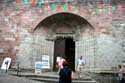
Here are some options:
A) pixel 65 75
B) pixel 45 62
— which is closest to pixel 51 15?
pixel 45 62

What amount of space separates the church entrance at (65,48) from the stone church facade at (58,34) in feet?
1.06

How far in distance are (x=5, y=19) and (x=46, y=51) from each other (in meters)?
3.22

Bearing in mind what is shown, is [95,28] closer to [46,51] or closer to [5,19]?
[46,51]

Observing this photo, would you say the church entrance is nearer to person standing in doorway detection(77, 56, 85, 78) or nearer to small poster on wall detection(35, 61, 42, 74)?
person standing in doorway detection(77, 56, 85, 78)

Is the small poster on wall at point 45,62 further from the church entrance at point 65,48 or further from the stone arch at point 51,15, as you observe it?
the stone arch at point 51,15

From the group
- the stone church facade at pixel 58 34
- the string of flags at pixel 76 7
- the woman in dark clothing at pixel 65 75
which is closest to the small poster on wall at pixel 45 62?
the stone church facade at pixel 58 34

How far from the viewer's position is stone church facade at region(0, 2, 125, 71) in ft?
63.9

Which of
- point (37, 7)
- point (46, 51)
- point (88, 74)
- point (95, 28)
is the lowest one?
point (88, 74)

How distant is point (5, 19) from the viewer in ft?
67.6

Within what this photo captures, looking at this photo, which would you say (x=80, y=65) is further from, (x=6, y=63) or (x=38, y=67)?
(x=6, y=63)

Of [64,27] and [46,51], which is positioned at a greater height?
[64,27]

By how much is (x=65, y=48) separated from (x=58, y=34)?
170 centimetres

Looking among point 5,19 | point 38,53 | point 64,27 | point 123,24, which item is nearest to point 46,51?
point 38,53

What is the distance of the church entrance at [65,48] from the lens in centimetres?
2169
